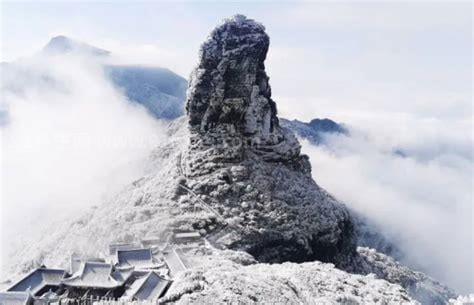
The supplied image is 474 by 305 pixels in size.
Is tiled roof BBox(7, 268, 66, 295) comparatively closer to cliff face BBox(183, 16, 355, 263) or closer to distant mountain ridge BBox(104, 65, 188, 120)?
cliff face BBox(183, 16, 355, 263)

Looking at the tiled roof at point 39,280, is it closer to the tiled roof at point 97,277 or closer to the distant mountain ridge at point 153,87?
the tiled roof at point 97,277

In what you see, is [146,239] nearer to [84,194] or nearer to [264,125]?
[264,125]

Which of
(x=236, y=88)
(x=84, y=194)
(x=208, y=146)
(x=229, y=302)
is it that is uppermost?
(x=236, y=88)

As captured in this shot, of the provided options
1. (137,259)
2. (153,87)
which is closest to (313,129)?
(153,87)

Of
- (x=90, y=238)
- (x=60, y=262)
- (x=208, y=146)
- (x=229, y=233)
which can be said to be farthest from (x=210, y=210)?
(x=60, y=262)

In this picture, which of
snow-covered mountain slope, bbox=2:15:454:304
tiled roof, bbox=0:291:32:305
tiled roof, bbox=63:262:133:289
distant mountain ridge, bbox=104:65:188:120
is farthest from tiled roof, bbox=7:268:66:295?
distant mountain ridge, bbox=104:65:188:120

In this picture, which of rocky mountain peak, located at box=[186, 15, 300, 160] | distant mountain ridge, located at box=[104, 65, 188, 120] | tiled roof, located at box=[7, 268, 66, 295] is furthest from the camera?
distant mountain ridge, located at box=[104, 65, 188, 120]
